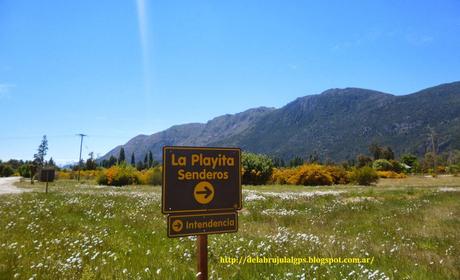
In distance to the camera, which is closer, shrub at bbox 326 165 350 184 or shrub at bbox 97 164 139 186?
shrub at bbox 326 165 350 184

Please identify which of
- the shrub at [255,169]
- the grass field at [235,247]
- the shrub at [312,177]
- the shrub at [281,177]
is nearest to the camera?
the grass field at [235,247]

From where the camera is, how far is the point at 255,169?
5888 cm

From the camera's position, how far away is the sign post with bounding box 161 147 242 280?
4711mm

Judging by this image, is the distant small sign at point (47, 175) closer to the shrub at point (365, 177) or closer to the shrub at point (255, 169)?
the shrub at point (255, 169)

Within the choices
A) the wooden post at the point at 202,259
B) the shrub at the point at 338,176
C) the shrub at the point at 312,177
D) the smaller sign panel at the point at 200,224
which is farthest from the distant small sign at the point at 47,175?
the shrub at the point at 338,176

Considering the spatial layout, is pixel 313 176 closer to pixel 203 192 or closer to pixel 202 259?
pixel 202 259

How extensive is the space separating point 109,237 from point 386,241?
747 cm

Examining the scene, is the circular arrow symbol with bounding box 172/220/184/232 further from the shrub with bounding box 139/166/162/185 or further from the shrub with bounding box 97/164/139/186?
the shrub with bounding box 97/164/139/186

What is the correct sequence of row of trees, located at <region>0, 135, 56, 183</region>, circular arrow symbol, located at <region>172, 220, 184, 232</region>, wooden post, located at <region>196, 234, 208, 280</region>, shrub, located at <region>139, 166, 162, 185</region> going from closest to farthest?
circular arrow symbol, located at <region>172, 220, 184, 232</region> → wooden post, located at <region>196, 234, 208, 280</region> → shrub, located at <region>139, 166, 162, 185</region> → row of trees, located at <region>0, 135, 56, 183</region>

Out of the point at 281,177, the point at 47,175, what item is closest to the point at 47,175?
the point at 47,175

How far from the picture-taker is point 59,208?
16766mm

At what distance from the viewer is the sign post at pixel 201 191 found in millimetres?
4711

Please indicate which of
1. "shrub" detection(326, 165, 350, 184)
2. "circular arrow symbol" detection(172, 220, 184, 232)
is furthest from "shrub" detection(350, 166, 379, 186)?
"circular arrow symbol" detection(172, 220, 184, 232)

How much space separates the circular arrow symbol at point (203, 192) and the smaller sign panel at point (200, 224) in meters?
0.20
